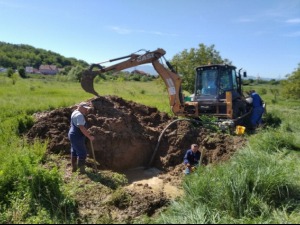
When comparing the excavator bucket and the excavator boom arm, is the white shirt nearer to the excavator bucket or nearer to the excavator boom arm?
the excavator bucket

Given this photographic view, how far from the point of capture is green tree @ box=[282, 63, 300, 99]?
26531mm

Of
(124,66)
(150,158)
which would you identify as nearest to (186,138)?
(150,158)

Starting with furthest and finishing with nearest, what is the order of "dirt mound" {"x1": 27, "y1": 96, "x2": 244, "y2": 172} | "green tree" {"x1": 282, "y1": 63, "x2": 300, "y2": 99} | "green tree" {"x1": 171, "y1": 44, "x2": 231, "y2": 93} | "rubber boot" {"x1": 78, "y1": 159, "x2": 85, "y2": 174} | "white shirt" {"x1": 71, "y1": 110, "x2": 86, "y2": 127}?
"green tree" {"x1": 282, "y1": 63, "x2": 300, "y2": 99} < "green tree" {"x1": 171, "y1": 44, "x2": 231, "y2": 93} < "dirt mound" {"x1": 27, "y1": 96, "x2": 244, "y2": 172} < "rubber boot" {"x1": 78, "y1": 159, "x2": 85, "y2": 174} < "white shirt" {"x1": 71, "y1": 110, "x2": 86, "y2": 127}

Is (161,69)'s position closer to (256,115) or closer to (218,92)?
(218,92)

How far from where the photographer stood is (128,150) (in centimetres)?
942

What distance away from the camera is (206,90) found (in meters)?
12.4

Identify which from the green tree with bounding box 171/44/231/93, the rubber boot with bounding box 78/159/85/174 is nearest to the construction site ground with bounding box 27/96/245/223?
the rubber boot with bounding box 78/159/85/174

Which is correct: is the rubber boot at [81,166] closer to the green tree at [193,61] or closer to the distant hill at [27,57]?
the green tree at [193,61]

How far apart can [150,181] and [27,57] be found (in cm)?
12694

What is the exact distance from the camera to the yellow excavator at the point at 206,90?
1148cm

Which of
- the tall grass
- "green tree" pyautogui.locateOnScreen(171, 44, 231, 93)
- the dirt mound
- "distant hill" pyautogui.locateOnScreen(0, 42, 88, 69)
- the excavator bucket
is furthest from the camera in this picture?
"distant hill" pyautogui.locateOnScreen(0, 42, 88, 69)

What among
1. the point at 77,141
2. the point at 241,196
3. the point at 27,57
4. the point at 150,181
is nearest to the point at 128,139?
the point at 150,181

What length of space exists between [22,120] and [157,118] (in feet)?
14.5

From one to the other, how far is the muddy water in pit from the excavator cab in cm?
391
